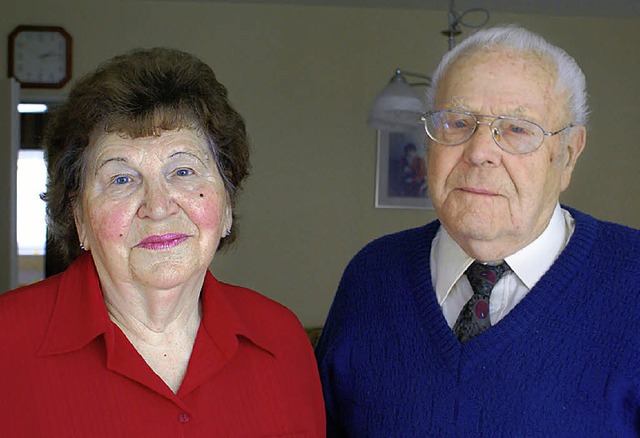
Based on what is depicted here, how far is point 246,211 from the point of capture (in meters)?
5.19

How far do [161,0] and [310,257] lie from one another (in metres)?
2.07

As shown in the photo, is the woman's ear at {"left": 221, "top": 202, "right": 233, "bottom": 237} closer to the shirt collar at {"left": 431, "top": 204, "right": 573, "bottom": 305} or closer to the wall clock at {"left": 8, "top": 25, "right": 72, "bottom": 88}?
the shirt collar at {"left": 431, "top": 204, "right": 573, "bottom": 305}

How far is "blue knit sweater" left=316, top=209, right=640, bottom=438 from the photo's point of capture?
1326 millimetres

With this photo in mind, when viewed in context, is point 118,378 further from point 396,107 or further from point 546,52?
point 396,107

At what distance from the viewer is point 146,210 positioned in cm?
135

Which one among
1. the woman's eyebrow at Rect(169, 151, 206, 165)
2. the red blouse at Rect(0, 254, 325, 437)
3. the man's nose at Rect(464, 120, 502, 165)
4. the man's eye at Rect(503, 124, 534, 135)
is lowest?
the red blouse at Rect(0, 254, 325, 437)

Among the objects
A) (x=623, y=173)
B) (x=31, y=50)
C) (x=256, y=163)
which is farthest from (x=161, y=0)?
(x=623, y=173)

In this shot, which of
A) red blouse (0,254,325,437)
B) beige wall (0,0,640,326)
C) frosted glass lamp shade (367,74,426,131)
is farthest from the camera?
beige wall (0,0,640,326)

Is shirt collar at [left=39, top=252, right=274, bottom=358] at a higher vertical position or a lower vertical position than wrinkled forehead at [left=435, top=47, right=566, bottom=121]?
lower

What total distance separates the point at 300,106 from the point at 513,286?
3899mm

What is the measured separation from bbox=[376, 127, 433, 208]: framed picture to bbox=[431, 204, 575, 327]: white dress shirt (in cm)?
369

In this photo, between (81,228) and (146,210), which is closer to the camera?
(146,210)

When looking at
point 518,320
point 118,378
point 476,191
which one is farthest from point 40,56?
point 518,320

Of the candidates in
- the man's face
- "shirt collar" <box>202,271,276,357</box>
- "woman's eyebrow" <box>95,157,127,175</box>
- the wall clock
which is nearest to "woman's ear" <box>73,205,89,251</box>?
"woman's eyebrow" <box>95,157,127,175</box>
